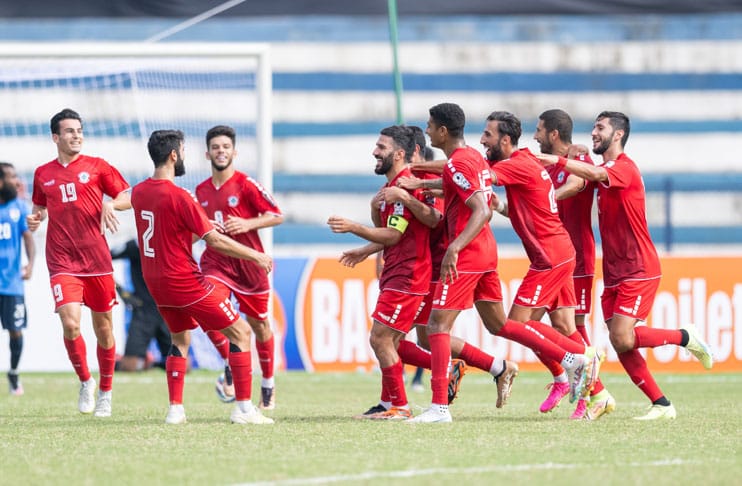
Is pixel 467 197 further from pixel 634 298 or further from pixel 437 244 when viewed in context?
→ pixel 634 298

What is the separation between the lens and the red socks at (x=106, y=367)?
9.87 m

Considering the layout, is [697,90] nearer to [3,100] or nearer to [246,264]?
[3,100]

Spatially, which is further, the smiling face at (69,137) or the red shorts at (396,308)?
the smiling face at (69,137)

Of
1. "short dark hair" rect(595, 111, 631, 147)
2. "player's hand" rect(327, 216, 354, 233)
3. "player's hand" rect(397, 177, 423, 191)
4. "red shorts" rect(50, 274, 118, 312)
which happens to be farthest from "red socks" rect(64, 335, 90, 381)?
A: "short dark hair" rect(595, 111, 631, 147)

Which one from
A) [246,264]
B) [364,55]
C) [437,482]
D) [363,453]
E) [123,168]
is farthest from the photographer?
[364,55]

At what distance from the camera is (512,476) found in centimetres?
623

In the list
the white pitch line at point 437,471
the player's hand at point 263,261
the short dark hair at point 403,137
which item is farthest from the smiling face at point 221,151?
the white pitch line at point 437,471

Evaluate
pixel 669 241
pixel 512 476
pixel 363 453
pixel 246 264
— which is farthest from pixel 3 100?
pixel 512 476

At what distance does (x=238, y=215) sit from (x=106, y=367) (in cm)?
167

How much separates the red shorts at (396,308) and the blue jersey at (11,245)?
17.3ft

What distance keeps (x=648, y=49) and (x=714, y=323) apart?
9.25 meters

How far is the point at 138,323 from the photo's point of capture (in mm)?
15164

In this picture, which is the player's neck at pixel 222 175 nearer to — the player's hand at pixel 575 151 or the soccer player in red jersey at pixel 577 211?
the soccer player in red jersey at pixel 577 211

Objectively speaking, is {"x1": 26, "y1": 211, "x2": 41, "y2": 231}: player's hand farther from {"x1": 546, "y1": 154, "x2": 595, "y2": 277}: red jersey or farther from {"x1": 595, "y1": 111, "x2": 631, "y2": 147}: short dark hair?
{"x1": 595, "y1": 111, "x2": 631, "y2": 147}: short dark hair
